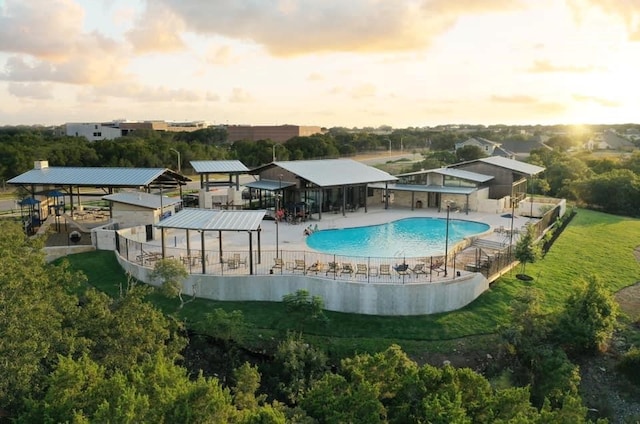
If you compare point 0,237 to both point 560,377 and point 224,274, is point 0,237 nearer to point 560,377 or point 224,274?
point 224,274

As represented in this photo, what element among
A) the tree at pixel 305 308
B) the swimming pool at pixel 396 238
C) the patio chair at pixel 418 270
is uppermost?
the patio chair at pixel 418 270

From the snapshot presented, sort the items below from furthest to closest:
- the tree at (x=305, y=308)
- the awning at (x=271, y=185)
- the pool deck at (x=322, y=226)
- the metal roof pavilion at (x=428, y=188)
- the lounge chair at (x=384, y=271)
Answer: the metal roof pavilion at (x=428, y=188)
the awning at (x=271, y=185)
the pool deck at (x=322, y=226)
the lounge chair at (x=384, y=271)
the tree at (x=305, y=308)

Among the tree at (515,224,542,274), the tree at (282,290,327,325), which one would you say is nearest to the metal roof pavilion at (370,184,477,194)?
the tree at (515,224,542,274)

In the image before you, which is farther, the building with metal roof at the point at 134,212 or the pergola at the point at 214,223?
the building with metal roof at the point at 134,212

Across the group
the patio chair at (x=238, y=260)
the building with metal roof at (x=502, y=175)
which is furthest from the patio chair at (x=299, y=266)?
the building with metal roof at (x=502, y=175)

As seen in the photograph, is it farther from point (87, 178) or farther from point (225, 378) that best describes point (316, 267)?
point (87, 178)

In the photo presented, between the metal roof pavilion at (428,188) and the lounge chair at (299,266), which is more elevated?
the metal roof pavilion at (428,188)

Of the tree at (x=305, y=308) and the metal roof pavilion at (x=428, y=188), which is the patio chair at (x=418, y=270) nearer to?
the tree at (x=305, y=308)

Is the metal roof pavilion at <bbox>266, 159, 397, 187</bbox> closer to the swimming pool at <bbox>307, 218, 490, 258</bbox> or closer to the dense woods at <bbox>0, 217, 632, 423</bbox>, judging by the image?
the swimming pool at <bbox>307, 218, 490, 258</bbox>
